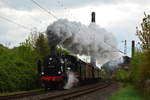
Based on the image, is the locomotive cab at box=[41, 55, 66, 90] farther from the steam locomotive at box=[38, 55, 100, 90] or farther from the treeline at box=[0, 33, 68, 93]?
the treeline at box=[0, 33, 68, 93]

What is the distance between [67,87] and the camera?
37.4m

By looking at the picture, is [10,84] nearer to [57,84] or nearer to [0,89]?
[0,89]

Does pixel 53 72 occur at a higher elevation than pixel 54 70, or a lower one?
lower

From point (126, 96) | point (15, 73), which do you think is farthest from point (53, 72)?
point (126, 96)

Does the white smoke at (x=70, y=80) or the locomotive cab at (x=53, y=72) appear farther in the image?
the white smoke at (x=70, y=80)

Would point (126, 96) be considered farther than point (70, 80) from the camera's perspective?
No

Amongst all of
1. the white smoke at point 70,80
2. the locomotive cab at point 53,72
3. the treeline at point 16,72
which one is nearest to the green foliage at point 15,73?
the treeline at point 16,72

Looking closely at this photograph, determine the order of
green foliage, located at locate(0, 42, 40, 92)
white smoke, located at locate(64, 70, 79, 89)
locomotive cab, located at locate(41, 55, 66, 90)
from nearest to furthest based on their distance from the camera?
green foliage, located at locate(0, 42, 40, 92), locomotive cab, located at locate(41, 55, 66, 90), white smoke, located at locate(64, 70, 79, 89)

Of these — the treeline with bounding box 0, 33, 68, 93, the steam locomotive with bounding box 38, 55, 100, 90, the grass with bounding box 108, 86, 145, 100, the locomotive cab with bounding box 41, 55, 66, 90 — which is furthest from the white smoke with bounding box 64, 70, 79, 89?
the grass with bounding box 108, 86, 145, 100

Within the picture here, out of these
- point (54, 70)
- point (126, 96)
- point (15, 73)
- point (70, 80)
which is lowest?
point (126, 96)

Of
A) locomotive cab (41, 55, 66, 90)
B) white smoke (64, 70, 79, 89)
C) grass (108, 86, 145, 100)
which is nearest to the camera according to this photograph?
grass (108, 86, 145, 100)

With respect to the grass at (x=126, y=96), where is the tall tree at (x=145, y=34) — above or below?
above

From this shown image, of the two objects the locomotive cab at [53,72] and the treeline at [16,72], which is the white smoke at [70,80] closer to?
the locomotive cab at [53,72]

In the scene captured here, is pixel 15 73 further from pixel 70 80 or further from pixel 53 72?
pixel 70 80
